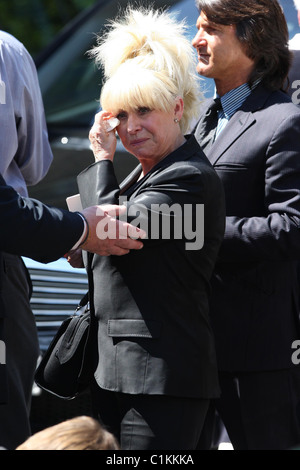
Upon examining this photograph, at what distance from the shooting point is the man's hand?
2738 millimetres

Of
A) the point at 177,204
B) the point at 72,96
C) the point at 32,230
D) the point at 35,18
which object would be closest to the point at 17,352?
the point at 32,230

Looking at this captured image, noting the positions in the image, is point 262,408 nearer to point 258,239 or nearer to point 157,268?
point 258,239

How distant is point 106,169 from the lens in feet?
9.66

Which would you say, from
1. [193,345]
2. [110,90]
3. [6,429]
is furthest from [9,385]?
[110,90]

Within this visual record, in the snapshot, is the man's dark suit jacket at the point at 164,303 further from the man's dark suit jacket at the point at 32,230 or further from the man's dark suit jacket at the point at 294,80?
the man's dark suit jacket at the point at 294,80

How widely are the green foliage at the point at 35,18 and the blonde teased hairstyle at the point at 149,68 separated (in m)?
6.87

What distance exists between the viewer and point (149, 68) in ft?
9.57

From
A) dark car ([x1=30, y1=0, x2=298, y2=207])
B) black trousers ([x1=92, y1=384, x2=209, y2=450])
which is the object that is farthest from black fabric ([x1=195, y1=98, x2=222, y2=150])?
dark car ([x1=30, y1=0, x2=298, y2=207])

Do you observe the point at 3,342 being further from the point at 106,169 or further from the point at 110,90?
the point at 110,90

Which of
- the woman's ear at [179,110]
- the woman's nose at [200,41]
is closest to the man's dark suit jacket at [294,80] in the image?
the woman's nose at [200,41]

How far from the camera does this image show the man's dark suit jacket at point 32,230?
9.29 feet

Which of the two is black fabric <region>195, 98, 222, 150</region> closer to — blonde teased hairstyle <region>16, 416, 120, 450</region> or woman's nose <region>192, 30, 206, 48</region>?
woman's nose <region>192, 30, 206, 48</region>

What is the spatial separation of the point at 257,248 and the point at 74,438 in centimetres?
136

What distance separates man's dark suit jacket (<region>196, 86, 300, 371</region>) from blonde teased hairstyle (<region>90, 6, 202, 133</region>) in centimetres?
27
